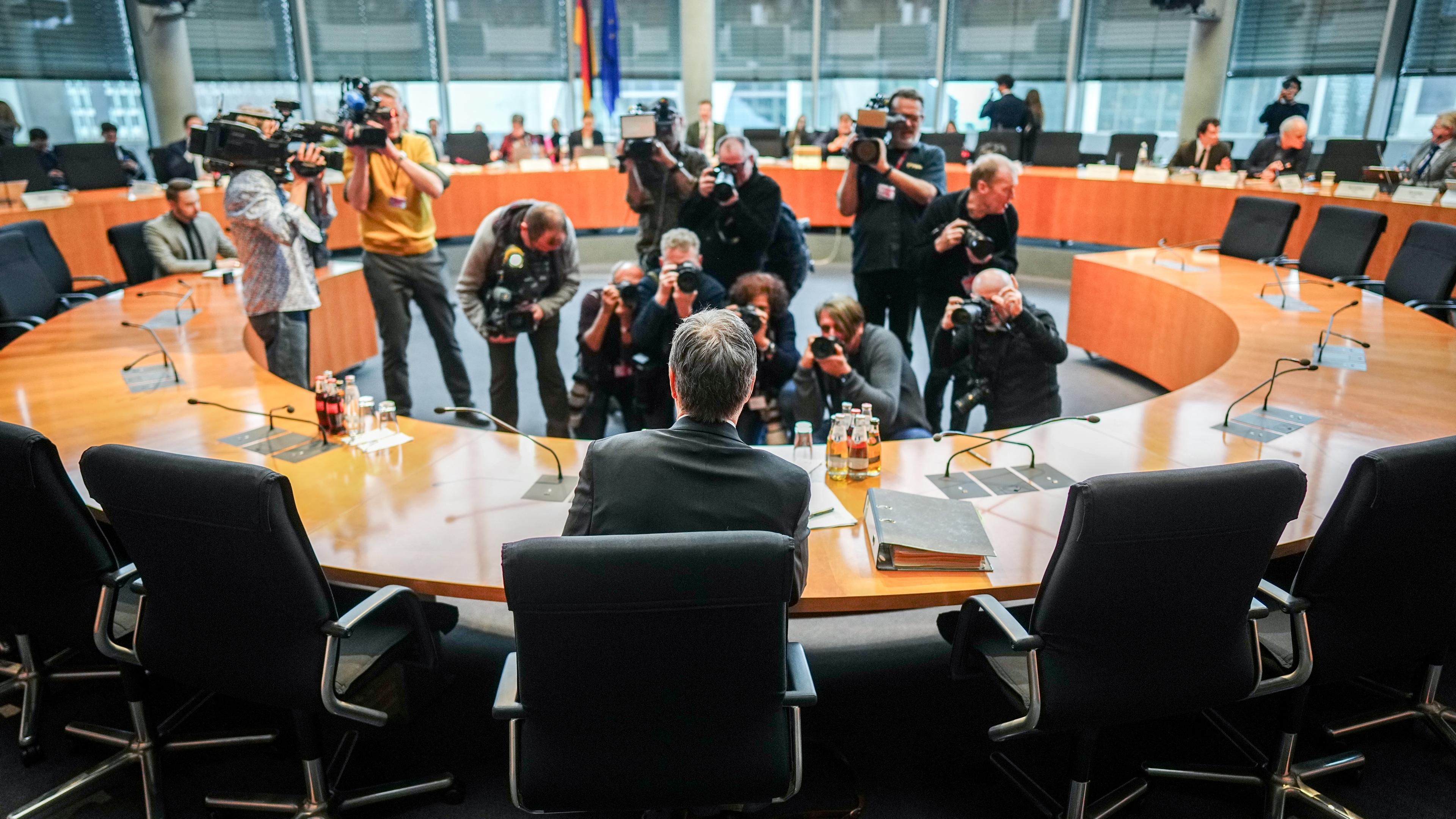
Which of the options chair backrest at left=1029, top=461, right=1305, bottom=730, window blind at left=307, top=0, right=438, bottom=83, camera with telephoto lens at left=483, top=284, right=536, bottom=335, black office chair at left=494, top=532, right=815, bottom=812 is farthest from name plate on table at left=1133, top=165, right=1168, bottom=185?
window blind at left=307, top=0, right=438, bottom=83

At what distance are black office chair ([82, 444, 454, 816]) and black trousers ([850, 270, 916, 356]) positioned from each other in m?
3.02

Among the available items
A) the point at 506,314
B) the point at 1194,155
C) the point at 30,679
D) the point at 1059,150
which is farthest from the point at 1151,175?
the point at 30,679

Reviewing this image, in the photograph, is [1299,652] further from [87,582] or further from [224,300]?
[224,300]

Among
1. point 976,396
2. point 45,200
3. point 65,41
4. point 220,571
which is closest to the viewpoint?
point 220,571

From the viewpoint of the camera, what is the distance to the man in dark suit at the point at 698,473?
5.50 feet

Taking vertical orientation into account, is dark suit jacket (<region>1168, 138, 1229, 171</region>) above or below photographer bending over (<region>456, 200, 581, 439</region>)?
above

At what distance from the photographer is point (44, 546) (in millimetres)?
2062

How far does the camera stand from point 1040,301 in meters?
7.20

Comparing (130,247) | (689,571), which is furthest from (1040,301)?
(689,571)

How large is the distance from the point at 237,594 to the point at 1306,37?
34.6ft

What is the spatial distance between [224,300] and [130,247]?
3.66ft

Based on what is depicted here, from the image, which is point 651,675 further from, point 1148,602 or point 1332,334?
point 1332,334

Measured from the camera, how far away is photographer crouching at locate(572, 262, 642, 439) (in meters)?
3.67

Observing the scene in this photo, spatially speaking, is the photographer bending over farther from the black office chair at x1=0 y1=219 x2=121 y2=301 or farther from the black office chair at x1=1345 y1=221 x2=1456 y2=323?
the black office chair at x1=1345 y1=221 x2=1456 y2=323
